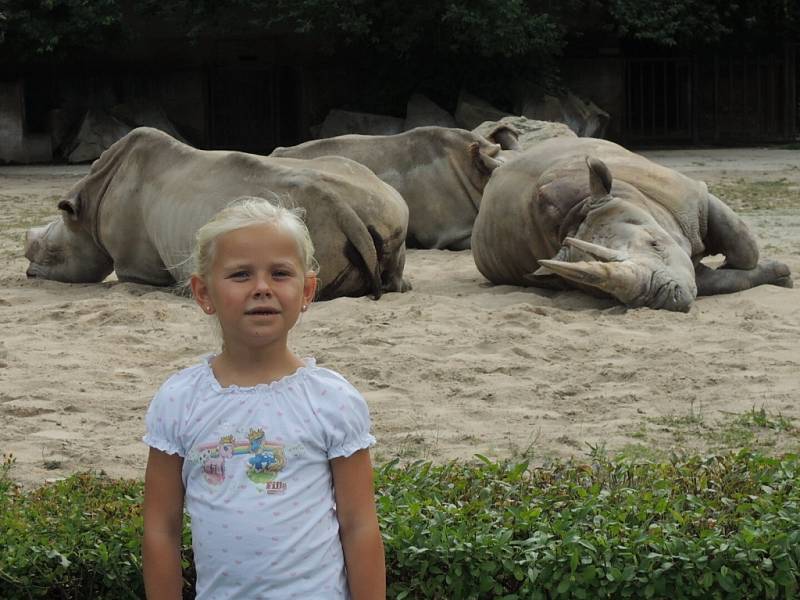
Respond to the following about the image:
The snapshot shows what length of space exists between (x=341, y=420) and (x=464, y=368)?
3965 millimetres

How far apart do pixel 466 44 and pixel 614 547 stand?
69.1 ft

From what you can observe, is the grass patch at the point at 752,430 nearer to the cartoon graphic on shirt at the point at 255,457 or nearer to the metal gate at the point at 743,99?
the cartoon graphic on shirt at the point at 255,457

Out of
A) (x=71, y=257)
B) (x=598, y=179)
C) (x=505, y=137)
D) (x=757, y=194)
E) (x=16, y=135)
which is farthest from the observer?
(x=16, y=135)

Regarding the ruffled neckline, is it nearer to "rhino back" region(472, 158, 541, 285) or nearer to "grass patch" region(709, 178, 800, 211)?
"rhino back" region(472, 158, 541, 285)

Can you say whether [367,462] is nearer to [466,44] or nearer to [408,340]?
[408,340]

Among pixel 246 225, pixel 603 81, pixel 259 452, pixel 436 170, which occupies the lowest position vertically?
pixel 259 452

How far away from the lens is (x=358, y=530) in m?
3.05

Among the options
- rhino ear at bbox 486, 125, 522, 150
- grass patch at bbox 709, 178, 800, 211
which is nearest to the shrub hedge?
rhino ear at bbox 486, 125, 522, 150

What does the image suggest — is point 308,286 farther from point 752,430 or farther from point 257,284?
Result: point 752,430

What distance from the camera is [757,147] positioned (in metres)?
25.2

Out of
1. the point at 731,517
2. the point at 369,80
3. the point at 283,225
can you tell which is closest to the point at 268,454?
the point at 283,225

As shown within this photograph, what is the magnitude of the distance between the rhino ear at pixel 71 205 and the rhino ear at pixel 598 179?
11.5 ft

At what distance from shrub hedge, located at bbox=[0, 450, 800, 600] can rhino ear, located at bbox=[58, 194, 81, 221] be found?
5760 mm

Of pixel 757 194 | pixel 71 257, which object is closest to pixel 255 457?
pixel 71 257
